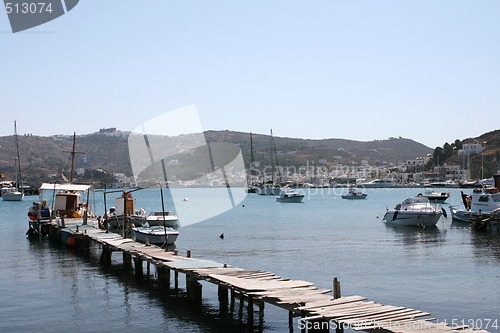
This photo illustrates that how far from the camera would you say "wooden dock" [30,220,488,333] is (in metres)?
16.2

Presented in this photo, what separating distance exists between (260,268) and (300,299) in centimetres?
1671

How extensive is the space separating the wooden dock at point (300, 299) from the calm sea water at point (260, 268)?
1.09m

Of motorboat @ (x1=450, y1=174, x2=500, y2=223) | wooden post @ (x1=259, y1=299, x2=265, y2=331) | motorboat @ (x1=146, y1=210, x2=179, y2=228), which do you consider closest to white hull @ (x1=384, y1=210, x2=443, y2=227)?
Answer: motorboat @ (x1=450, y1=174, x2=500, y2=223)

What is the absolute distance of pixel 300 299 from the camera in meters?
19.3

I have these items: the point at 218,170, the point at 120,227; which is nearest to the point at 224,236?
the point at 120,227

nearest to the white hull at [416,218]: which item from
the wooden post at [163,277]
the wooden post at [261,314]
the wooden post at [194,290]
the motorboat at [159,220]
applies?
the motorboat at [159,220]

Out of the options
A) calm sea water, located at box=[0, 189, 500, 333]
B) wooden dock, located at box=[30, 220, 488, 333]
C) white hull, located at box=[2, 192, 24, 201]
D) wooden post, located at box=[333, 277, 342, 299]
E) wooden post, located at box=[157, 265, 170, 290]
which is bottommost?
calm sea water, located at box=[0, 189, 500, 333]

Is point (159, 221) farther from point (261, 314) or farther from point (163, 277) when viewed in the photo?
point (261, 314)

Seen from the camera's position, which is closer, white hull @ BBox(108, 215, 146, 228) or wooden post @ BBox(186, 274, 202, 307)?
wooden post @ BBox(186, 274, 202, 307)

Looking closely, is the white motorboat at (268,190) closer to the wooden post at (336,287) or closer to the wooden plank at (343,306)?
the wooden post at (336,287)

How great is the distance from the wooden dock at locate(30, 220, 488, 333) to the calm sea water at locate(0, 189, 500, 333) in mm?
1090

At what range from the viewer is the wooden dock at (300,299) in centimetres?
1624

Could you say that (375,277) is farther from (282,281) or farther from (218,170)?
(218,170)

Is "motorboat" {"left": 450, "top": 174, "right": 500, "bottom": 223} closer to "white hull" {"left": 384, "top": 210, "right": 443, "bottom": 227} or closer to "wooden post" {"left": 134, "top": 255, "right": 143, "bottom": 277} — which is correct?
"white hull" {"left": 384, "top": 210, "right": 443, "bottom": 227}
